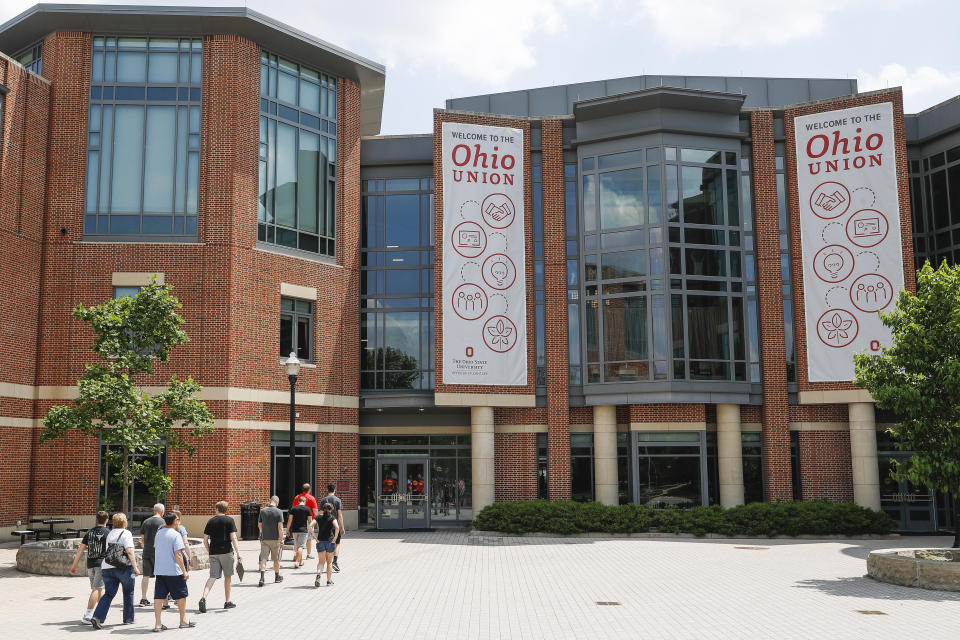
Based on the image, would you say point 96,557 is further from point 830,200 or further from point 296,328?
point 830,200

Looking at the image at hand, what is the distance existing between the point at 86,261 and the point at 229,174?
4985 mm

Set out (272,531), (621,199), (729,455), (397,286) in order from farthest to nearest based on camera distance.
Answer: (397,286)
(621,199)
(729,455)
(272,531)

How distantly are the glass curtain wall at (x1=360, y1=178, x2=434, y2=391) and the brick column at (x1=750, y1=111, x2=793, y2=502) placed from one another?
36.9 ft

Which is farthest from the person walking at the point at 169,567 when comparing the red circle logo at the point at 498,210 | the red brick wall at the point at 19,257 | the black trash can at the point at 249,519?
the red circle logo at the point at 498,210

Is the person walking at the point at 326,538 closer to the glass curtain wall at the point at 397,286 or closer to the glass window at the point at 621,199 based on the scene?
the glass curtain wall at the point at 397,286

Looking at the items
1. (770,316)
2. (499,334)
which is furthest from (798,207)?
(499,334)

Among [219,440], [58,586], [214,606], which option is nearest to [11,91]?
[219,440]

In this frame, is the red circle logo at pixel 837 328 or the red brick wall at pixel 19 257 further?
the red circle logo at pixel 837 328

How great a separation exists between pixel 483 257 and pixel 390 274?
12.5 ft

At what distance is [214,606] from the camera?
14211 millimetres

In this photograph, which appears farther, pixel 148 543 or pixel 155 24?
pixel 155 24

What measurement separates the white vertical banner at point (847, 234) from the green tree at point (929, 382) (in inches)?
370

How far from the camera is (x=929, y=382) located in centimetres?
1767

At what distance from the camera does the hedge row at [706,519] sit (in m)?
25.6
